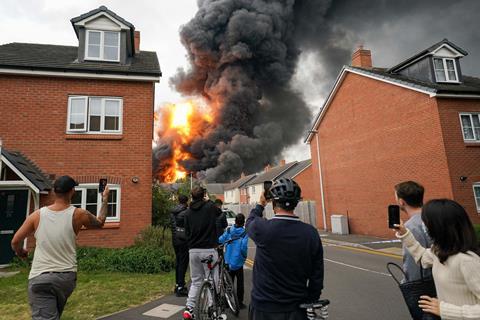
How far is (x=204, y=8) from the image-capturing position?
154ft

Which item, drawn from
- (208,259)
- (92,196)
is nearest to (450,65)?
(208,259)

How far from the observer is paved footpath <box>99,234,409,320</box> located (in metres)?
4.86

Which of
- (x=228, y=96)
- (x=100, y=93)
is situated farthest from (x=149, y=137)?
(x=228, y=96)

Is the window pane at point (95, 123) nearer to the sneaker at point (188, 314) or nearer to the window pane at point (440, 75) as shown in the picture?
the sneaker at point (188, 314)

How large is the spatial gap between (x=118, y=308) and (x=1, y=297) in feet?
8.46

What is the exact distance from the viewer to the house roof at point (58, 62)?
9.48 metres

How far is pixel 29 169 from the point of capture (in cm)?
830

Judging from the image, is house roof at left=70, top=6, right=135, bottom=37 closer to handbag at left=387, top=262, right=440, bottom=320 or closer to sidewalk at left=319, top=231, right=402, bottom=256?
handbag at left=387, top=262, right=440, bottom=320

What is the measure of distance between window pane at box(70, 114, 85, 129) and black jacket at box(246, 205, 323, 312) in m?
9.14

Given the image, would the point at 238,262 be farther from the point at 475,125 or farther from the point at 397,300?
the point at 475,125

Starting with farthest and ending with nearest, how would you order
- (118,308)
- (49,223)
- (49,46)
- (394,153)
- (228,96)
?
(228,96) < (394,153) < (49,46) < (118,308) < (49,223)

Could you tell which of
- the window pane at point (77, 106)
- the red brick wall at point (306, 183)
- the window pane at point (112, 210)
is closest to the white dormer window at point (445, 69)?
the window pane at point (112, 210)

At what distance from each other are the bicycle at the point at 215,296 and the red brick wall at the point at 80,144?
550 centimetres

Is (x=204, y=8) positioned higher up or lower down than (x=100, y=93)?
higher up
